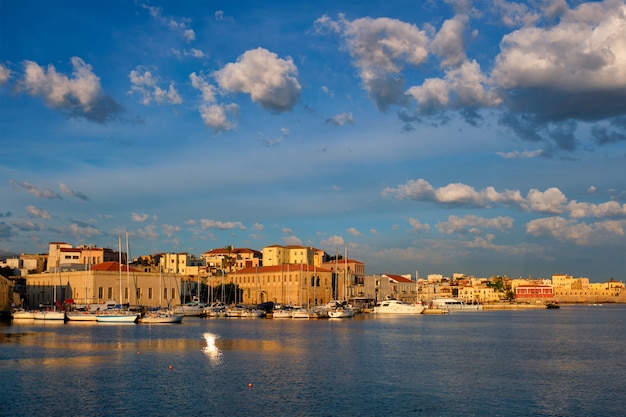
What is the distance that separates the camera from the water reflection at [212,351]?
4144 centimetres

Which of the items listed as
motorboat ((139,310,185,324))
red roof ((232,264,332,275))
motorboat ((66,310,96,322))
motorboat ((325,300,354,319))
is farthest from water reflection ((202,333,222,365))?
red roof ((232,264,332,275))

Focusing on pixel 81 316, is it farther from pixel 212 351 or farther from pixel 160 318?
pixel 212 351

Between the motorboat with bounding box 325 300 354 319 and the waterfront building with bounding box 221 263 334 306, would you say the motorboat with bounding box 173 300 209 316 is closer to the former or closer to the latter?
the motorboat with bounding box 325 300 354 319

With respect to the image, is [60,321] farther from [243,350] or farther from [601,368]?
[601,368]

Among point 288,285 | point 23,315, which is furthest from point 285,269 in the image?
point 23,315

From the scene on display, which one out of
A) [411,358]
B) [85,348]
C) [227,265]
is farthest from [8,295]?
[411,358]

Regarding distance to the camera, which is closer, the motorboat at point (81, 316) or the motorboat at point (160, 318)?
the motorboat at point (160, 318)

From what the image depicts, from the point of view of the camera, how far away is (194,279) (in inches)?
5620

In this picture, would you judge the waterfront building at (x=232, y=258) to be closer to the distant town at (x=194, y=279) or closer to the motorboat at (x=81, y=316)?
the distant town at (x=194, y=279)

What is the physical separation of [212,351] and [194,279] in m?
98.2

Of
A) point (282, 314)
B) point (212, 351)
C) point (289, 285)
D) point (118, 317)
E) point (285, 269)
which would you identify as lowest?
point (282, 314)

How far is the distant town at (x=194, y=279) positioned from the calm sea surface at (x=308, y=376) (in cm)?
5134

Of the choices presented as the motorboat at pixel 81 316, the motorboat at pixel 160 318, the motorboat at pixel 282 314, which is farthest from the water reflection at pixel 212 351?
the motorboat at pixel 282 314

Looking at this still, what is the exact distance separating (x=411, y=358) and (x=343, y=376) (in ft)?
29.5
